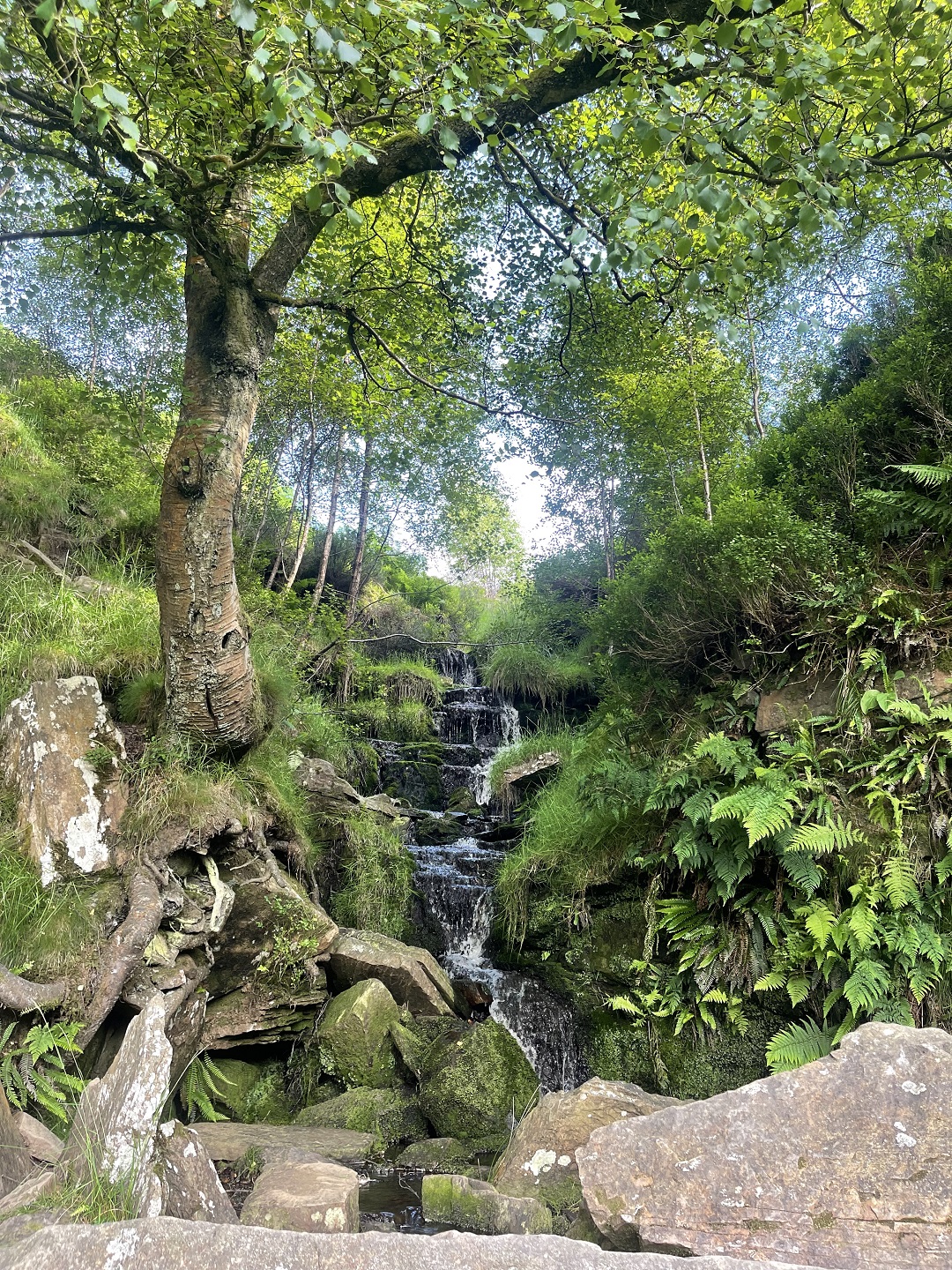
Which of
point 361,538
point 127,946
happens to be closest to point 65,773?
point 127,946

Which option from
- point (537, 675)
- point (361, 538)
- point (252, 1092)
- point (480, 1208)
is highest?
point (361, 538)

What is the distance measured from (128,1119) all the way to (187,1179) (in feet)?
1.84

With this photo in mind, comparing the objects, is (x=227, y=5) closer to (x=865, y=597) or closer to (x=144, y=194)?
(x=144, y=194)

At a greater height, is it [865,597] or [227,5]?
[227,5]

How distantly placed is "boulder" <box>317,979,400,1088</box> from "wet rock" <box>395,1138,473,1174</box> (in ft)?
2.15

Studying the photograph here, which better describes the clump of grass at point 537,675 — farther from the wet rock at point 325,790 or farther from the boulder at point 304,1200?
the boulder at point 304,1200

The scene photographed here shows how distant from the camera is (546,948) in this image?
664cm

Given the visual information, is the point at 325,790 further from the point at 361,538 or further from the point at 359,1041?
the point at 361,538

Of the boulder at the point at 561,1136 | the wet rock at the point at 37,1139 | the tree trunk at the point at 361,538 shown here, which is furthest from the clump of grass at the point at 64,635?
the tree trunk at the point at 361,538

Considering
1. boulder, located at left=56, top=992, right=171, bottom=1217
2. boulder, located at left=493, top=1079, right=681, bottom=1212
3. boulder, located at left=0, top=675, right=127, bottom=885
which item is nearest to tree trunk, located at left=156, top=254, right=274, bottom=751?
boulder, located at left=0, top=675, right=127, bottom=885

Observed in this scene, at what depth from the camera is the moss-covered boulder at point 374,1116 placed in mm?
4969

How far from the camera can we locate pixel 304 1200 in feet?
10.9

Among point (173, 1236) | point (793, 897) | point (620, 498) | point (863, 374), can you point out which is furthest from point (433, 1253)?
point (620, 498)

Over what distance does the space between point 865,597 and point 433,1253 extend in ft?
17.5
